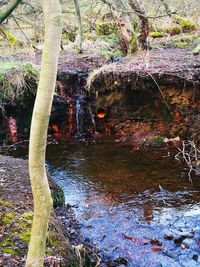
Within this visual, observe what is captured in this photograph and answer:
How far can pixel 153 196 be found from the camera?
5.68 meters

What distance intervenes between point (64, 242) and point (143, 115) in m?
5.95

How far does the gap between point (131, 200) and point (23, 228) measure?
2627mm

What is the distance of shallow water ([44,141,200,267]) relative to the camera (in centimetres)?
424

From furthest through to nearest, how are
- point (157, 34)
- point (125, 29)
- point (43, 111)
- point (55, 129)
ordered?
point (157, 34) < point (125, 29) < point (55, 129) < point (43, 111)

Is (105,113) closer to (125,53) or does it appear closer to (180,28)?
(125,53)

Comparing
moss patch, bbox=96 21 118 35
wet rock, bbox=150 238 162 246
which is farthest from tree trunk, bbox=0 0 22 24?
moss patch, bbox=96 21 118 35

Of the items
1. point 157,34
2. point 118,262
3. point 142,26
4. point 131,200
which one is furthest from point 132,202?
point 157,34

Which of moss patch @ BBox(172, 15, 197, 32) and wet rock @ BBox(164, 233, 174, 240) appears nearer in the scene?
wet rock @ BBox(164, 233, 174, 240)

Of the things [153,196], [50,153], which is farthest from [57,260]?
[50,153]

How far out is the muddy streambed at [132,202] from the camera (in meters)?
4.21

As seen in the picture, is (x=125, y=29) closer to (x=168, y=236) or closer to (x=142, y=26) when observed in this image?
(x=142, y=26)

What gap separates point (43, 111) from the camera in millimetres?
1740

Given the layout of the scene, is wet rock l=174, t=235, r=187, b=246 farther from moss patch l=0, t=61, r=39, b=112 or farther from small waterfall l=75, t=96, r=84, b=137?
moss patch l=0, t=61, r=39, b=112

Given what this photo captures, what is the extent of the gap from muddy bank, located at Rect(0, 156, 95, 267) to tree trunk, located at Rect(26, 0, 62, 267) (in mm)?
1026
